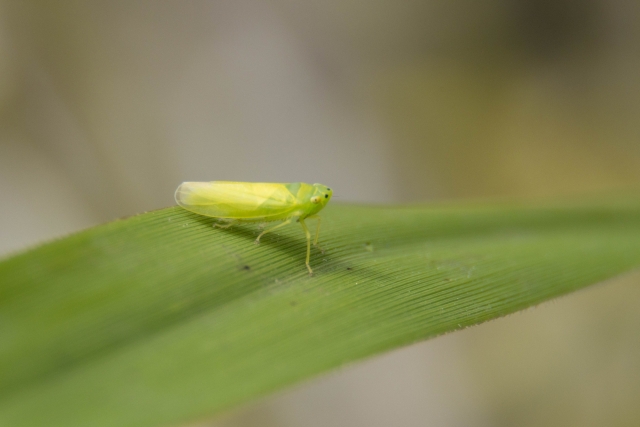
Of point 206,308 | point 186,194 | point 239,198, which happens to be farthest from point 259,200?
point 206,308

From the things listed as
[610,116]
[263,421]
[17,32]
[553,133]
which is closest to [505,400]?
[263,421]

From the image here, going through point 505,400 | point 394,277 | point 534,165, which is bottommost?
point 505,400

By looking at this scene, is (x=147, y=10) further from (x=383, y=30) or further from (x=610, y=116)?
(x=610, y=116)

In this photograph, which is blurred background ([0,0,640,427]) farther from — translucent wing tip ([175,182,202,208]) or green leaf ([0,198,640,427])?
translucent wing tip ([175,182,202,208])

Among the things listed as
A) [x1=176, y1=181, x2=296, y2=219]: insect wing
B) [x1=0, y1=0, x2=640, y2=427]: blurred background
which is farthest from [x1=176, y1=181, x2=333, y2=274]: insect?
[x1=0, y1=0, x2=640, y2=427]: blurred background

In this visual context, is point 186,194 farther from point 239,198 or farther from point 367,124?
point 367,124

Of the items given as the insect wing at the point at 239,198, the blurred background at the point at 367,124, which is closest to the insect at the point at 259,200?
the insect wing at the point at 239,198

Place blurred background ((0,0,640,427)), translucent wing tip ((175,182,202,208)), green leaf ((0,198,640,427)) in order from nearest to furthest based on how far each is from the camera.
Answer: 1. green leaf ((0,198,640,427))
2. translucent wing tip ((175,182,202,208))
3. blurred background ((0,0,640,427))

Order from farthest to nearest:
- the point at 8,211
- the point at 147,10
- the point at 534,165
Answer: the point at 534,165 < the point at 147,10 < the point at 8,211
